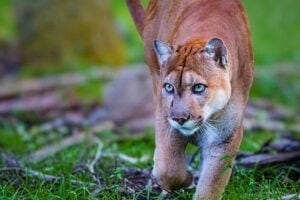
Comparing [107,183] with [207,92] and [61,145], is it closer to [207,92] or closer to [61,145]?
[207,92]

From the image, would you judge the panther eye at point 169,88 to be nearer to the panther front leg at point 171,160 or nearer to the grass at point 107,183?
the panther front leg at point 171,160

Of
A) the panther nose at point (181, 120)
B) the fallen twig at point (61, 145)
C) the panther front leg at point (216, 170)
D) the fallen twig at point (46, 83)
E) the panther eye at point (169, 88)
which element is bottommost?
the fallen twig at point (46, 83)

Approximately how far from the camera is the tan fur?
18.8 ft

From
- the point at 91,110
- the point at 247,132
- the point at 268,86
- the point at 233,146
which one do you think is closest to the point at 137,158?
the point at 233,146

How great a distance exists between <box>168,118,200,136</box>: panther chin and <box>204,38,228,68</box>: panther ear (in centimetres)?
42

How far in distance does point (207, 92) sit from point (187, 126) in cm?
23

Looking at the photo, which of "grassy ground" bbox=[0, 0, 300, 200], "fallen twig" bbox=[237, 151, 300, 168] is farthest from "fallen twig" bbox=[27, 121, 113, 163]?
"fallen twig" bbox=[237, 151, 300, 168]

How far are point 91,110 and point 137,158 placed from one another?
3932 mm

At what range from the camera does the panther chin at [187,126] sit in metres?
5.64

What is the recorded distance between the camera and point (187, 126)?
5.65 m

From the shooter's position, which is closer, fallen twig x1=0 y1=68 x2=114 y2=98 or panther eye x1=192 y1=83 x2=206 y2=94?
panther eye x1=192 y1=83 x2=206 y2=94

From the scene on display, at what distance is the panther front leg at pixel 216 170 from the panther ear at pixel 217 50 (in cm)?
56

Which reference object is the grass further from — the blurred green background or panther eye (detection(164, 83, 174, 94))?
the blurred green background

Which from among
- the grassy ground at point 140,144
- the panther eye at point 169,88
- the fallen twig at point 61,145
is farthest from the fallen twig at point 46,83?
the panther eye at point 169,88
